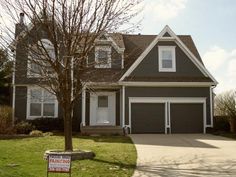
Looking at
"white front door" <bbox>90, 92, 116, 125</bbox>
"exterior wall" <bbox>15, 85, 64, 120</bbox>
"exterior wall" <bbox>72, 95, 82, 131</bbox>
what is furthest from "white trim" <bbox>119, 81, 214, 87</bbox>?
"exterior wall" <bbox>15, 85, 64, 120</bbox>

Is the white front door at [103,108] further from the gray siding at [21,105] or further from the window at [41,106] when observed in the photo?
the gray siding at [21,105]

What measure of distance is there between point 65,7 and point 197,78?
15860 millimetres

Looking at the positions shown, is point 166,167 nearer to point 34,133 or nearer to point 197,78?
point 34,133

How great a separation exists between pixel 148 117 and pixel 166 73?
3333 millimetres

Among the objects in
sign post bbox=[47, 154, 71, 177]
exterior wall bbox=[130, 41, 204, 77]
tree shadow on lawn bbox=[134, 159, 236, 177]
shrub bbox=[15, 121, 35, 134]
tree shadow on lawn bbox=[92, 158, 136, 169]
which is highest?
exterior wall bbox=[130, 41, 204, 77]

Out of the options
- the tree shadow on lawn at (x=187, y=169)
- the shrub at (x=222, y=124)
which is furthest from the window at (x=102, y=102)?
the tree shadow on lawn at (x=187, y=169)

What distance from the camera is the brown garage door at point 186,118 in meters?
28.5

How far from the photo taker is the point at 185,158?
15.7 m

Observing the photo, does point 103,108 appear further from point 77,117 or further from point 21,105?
point 21,105

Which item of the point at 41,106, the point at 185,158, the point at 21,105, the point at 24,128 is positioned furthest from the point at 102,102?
the point at 185,158

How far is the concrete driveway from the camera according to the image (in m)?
13.0

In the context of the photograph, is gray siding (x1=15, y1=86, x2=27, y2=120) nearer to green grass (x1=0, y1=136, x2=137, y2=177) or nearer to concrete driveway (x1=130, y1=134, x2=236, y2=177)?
green grass (x1=0, y1=136, x2=137, y2=177)

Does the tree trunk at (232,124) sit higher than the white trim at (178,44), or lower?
lower

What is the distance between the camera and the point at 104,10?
15219 millimetres
